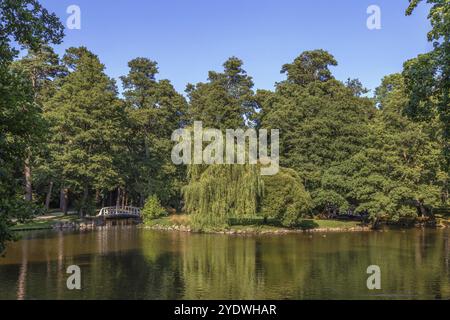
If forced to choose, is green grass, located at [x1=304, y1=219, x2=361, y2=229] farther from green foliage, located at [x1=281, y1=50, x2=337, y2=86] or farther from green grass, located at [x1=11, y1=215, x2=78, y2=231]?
green grass, located at [x1=11, y1=215, x2=78, y2=231]

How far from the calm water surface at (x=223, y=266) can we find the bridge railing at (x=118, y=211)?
460 inches

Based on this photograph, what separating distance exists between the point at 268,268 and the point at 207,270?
2.79 metres

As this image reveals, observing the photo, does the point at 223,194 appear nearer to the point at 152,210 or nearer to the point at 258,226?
the point at 258,226

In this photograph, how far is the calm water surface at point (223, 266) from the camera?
16678 mm

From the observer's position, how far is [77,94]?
4631cm

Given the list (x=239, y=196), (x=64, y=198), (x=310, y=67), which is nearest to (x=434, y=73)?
(x=239, y=196)

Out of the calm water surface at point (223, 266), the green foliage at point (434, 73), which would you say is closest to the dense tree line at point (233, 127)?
the calm water surface at point (223, 266)

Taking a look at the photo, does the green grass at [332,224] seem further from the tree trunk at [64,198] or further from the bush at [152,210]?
the tree trunk at [64,198]

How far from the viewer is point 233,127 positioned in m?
56.0

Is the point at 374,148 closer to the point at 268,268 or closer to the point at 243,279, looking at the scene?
the point at 268,268

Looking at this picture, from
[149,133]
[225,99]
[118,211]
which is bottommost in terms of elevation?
[118,211]

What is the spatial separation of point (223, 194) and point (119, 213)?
14797mm

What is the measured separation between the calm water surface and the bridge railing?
11.7 meters

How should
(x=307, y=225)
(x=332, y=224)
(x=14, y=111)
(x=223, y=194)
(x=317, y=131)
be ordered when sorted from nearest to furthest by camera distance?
1. (x=14, y=111)
2. (x=223, y=194)
3. (x=307, y=225)
4. (x=332, y=224)
5. (x=317, y=131)
